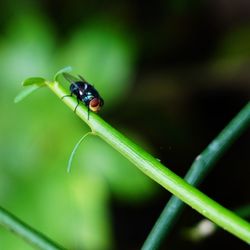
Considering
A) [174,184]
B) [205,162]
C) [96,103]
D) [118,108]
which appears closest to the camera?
[174,184]

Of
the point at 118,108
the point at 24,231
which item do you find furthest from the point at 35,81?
the point at 118,108

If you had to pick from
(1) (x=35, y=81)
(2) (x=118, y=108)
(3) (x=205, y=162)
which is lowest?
(2) (x=118, y=108)

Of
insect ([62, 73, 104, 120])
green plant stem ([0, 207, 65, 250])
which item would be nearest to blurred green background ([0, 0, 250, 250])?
insect ([62, 73, 104, 120])

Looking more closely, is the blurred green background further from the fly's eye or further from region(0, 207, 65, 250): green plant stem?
region(0, 207, 65, 250): green plant stem

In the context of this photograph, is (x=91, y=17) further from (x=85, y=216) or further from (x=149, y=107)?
(x=85, y=216)

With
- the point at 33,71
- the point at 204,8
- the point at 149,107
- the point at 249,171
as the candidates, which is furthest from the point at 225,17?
the point at 33,71

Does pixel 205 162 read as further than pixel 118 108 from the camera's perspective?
No

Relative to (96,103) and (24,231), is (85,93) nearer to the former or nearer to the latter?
(96,103)

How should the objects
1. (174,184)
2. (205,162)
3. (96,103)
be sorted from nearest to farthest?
(174,184) < (205,162) < (96,103)

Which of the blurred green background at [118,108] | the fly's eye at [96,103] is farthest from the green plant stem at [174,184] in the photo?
the blurred green background at [118,108]
